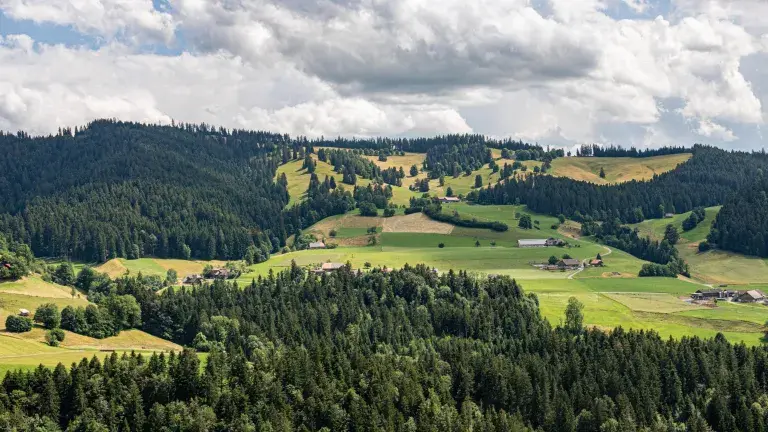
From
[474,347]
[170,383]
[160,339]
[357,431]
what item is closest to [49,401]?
[170,383]

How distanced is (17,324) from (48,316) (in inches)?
274

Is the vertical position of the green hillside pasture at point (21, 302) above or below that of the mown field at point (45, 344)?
above

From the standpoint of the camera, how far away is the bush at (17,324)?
160 m

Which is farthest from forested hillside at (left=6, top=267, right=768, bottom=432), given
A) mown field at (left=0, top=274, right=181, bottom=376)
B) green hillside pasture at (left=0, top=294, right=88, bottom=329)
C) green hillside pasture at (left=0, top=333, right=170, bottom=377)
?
green hillside pasture at (left=0, top=294, right=88, bottom=329)

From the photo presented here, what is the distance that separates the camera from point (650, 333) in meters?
163

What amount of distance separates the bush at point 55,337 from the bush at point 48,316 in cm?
444

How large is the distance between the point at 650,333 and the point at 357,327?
58359 mm

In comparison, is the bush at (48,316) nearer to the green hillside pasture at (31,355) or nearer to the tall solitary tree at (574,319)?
the green hillside pasture at (31,355)

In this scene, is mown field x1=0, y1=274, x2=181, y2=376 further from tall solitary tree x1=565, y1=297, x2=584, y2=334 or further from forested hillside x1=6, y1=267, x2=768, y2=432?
tall solitary tree x1=565, y1=297, x2=584, y2=334

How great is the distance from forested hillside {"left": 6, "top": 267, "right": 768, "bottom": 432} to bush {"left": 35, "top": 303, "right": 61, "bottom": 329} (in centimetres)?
2293

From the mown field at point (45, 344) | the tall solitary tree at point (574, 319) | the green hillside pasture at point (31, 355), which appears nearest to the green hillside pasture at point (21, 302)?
the mown field at point (45, 344)

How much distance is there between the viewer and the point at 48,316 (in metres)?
166

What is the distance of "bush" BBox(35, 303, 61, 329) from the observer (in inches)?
6511

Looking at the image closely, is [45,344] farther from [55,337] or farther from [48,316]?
[48,316]
